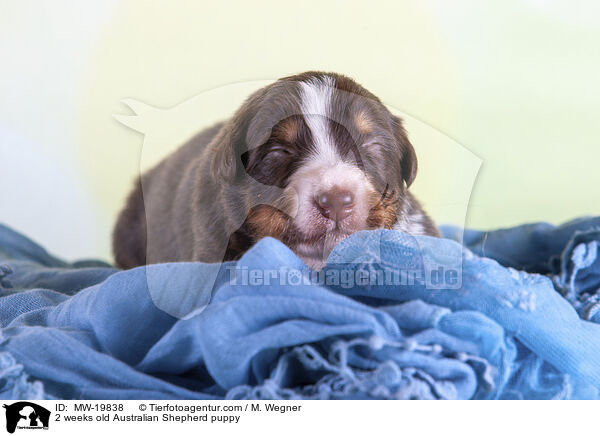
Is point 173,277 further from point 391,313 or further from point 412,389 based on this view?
point 412,389

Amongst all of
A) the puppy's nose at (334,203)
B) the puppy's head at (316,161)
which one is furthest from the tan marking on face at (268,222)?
the puppy's nose at (334,203)

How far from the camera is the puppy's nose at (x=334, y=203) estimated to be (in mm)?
1581

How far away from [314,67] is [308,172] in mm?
449

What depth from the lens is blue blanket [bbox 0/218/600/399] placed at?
1228 millimetres

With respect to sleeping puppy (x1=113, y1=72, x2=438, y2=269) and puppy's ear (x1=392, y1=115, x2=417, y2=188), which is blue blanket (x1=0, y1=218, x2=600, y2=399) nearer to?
sleeping puppy (x1=113, y1=72, x2=438, y2=269)

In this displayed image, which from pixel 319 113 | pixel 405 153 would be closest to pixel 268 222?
pixel 319 113

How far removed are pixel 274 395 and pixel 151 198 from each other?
4.72 feet

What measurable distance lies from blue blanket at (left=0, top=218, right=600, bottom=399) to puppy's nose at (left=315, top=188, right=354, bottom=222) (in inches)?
5.8

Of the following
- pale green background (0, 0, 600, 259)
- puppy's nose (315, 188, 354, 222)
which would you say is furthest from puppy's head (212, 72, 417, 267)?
pale green background (0, 0, 600, 259)

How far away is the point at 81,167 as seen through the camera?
8.80 ft

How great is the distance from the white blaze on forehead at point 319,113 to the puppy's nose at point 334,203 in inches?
5.2

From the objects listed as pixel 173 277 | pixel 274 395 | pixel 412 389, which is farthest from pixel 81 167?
pixel 412 389
